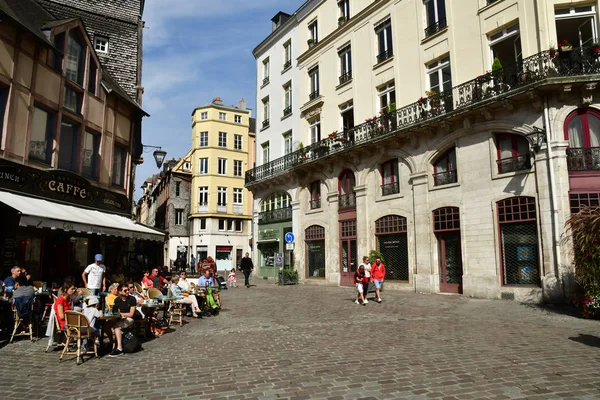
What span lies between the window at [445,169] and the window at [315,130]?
8.81 metres

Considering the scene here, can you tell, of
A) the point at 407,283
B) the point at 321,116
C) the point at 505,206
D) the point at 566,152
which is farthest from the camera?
the point at 321,116

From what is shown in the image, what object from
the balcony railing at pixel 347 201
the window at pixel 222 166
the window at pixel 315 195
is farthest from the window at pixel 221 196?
the balcony railing at pixel 347 201

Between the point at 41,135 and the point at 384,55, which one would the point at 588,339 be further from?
the point at 384,55

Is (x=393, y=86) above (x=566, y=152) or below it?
above

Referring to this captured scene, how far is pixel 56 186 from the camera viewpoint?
13.3m

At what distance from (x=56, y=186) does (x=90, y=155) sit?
2.91 meters

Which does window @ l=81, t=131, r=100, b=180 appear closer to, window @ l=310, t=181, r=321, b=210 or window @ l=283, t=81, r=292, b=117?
window @ l=310, t=181, r=321, b=210

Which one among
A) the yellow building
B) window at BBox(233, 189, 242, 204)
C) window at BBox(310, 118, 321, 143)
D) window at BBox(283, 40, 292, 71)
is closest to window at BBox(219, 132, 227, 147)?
the yellow building

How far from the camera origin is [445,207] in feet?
54.7

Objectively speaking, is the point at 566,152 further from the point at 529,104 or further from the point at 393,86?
the point at 393,86

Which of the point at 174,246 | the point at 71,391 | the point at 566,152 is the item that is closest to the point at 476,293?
the point at 566,152

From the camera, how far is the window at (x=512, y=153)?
47.4 ft

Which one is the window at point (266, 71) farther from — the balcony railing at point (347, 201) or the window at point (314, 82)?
the balcony railing at point (347, 201)

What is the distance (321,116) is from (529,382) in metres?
20.5
